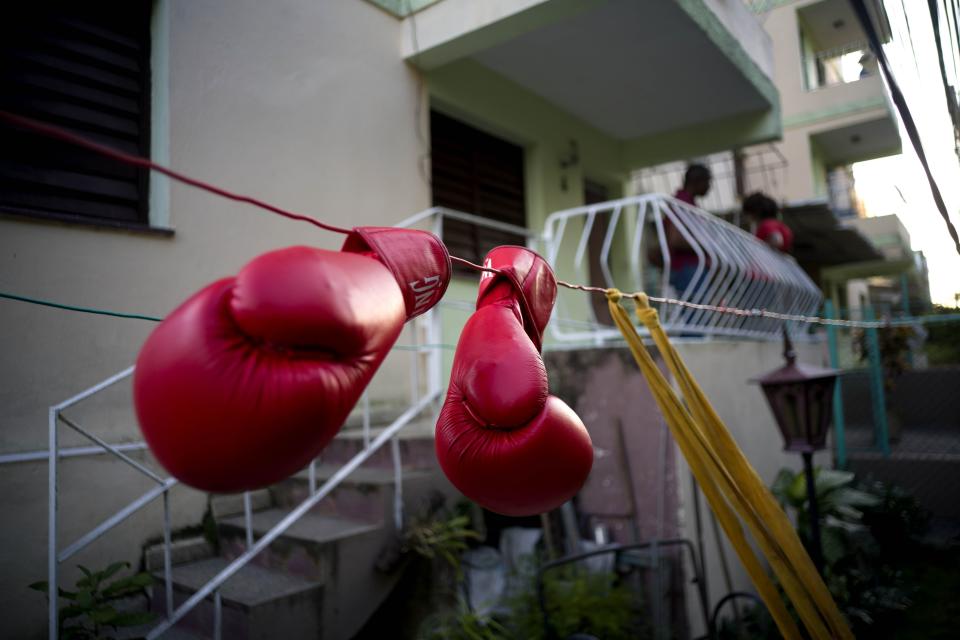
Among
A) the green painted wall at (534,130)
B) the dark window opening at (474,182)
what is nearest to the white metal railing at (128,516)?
the dark window opening at (474,182)

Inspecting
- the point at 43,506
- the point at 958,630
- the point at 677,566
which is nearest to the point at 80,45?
the point at 43,506

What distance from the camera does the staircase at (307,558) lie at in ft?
8.41

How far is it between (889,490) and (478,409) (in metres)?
6.21

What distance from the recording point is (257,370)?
88 cm

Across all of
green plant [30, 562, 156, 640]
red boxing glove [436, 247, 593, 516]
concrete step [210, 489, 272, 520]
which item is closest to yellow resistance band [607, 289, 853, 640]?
red boxing glove [436, 247, 593, 516]

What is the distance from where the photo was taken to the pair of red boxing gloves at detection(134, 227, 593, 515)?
2.77ft

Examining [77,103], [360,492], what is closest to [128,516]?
[360,492]

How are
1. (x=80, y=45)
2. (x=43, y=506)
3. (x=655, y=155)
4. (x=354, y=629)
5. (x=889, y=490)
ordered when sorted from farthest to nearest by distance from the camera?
(x=655, y=155), (x=889, y=490), (x=80, y=45), (x=354, y=629), (x=43, y=506)

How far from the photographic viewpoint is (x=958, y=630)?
13.7ft

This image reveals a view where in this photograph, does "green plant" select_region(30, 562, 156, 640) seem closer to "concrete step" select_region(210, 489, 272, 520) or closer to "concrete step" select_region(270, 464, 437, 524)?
"concrete step" select_region(210, 489, 272, 520)

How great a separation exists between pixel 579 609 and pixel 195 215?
2978 millimetres

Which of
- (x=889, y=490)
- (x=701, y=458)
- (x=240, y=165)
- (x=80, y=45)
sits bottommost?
(x=889, y=490)

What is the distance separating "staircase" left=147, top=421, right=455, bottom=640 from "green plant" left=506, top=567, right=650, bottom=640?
69 cm

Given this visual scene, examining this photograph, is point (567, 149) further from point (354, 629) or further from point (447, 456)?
point (447, 456)
